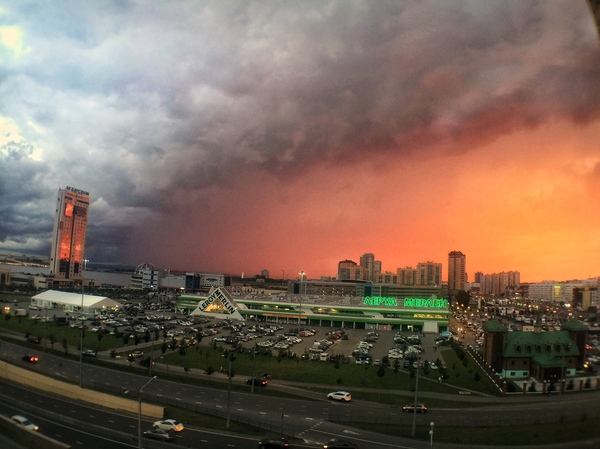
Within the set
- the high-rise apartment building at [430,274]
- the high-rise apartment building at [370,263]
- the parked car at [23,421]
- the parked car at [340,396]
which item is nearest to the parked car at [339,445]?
the parked car at [340,396]

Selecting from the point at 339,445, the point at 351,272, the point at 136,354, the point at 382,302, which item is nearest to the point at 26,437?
the point at 339,445

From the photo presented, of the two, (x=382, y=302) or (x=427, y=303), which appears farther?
(x=382, y=302)

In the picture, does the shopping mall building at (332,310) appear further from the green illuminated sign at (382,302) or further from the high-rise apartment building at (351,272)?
the high-rise apartment building at (351,272)

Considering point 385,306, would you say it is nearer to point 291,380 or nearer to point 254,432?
point 291,380

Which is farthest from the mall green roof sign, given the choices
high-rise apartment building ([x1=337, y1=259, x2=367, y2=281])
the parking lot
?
high-rise apartment building ([x1=337, y1=259, x2=367, y2=281])

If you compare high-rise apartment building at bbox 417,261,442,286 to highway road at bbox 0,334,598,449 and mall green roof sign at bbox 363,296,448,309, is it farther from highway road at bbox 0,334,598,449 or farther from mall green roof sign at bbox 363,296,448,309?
highway road at bbox 0,334,598,449

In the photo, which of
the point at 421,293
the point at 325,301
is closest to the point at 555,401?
the point at 325,301

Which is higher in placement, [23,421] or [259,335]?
[23,421]

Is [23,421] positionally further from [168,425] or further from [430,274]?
[430,274]
